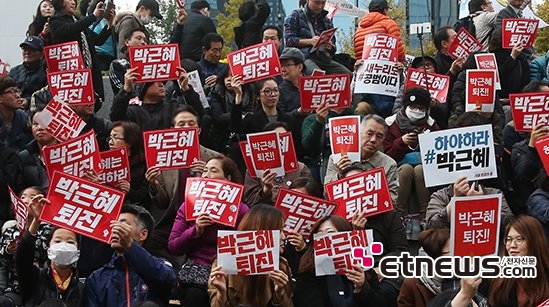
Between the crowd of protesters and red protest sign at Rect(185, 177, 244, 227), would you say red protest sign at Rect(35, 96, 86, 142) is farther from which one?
red protest sign at Rect(185, 177, 244, 227)

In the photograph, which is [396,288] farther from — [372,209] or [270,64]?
[270,64]

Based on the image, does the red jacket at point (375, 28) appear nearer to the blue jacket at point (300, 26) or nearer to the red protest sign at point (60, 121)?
the blue jacket at point (300, 26)

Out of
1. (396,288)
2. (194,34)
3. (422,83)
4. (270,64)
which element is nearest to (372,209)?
(396,288)

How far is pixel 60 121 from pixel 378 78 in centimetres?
369

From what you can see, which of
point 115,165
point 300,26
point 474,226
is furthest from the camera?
point 300,26

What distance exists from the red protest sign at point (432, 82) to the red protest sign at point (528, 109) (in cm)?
202

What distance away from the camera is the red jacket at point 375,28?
1405 cm

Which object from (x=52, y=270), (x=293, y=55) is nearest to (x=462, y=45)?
(x=293, y=55)

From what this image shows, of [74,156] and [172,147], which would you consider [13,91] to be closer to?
[74,156]

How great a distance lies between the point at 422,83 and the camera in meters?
12.3

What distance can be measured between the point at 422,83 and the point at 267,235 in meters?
5.16

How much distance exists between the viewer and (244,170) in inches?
421

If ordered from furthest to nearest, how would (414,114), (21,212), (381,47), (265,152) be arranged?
(381,47) < (414,114) < (265,152) < (21,212)
